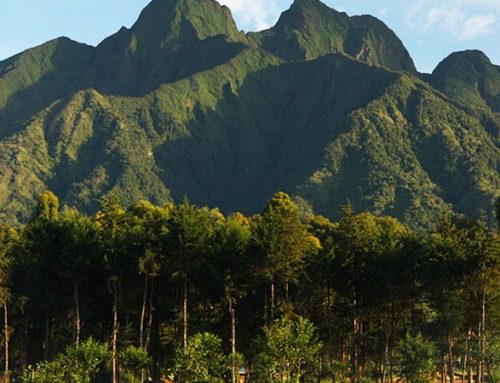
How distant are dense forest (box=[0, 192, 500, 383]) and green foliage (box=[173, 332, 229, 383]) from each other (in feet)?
0.71

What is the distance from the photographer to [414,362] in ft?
156

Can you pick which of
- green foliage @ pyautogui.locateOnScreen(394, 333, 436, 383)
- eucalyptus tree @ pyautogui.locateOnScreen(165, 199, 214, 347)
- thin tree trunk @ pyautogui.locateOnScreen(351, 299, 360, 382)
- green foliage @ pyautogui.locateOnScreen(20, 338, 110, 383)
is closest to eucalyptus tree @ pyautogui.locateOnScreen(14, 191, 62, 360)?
eucalyptus tree @ pyautogui.locateOnScreen(165, 199, 214, 347)

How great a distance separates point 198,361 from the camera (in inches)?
1818

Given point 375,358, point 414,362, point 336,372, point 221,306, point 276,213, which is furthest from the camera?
point 375,358

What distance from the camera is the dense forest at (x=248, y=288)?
51.9 metres

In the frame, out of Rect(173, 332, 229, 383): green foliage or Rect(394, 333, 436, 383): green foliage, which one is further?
Rect(394, 333, 436, 383): green foliage

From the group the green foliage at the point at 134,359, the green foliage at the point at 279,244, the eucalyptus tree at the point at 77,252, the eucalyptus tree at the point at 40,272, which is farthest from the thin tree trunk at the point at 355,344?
the eucalyptus tree at the point at 40,272

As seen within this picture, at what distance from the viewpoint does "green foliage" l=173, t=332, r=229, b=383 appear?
4584 centimetres

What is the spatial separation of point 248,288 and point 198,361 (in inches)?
489

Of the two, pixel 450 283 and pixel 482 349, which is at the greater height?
pixel 450 283

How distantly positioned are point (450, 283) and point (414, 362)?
789cm

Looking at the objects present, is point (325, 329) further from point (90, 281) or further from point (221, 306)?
point (90, 281)

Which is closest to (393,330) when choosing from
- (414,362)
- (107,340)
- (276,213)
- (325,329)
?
(325,329)

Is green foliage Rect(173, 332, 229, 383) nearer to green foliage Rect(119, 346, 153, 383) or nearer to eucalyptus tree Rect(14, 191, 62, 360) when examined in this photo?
green foliage Rect(119, 346, 153, 383)
